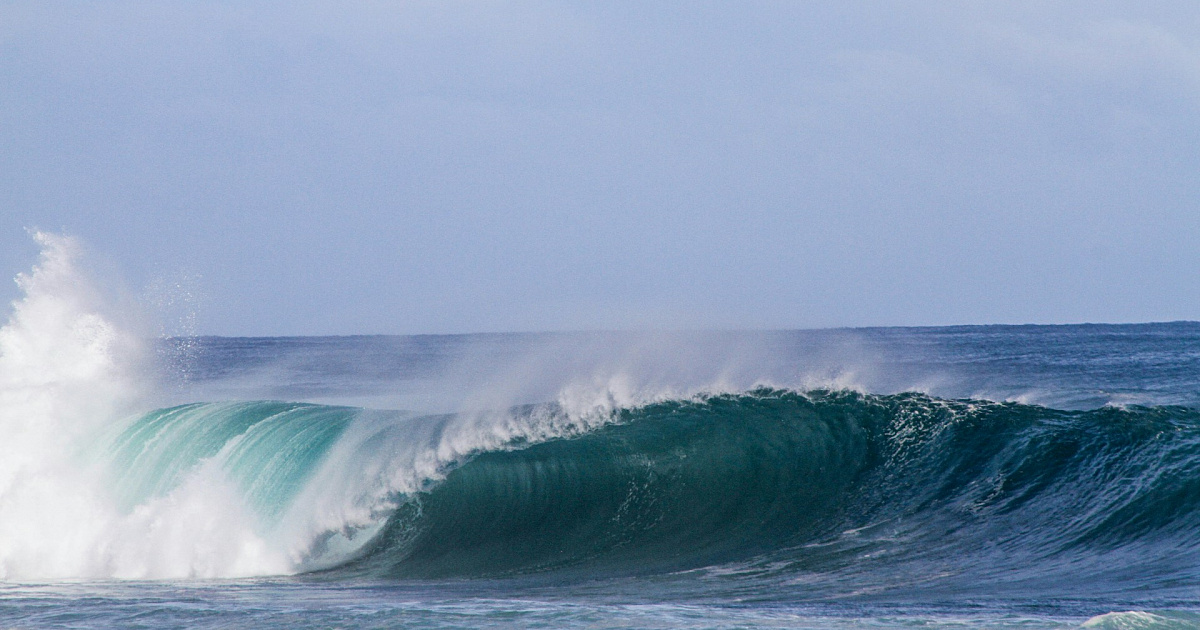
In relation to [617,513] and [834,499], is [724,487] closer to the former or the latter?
[834,499]

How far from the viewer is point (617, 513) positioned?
1032 cm

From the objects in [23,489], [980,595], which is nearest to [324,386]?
[23,489]

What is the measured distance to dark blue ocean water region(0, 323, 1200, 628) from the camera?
253 inches

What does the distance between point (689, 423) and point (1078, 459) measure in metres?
4.29

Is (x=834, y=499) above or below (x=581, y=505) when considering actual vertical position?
below

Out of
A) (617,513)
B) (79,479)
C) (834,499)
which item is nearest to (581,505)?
(617,513)

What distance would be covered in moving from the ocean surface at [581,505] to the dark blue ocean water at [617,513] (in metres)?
0.04

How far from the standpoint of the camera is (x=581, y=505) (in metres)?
10.4

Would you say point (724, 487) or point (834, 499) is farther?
point (724, 487)

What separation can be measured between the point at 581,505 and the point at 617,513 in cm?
39

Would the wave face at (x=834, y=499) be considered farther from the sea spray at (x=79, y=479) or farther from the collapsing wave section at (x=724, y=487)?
the sea spray at (x=79, y=479)

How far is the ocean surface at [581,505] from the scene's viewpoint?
255 inches

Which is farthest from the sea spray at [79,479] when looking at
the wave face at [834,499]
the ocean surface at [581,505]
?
the wave face at [834,499]

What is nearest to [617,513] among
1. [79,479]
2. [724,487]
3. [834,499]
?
[724,487]
